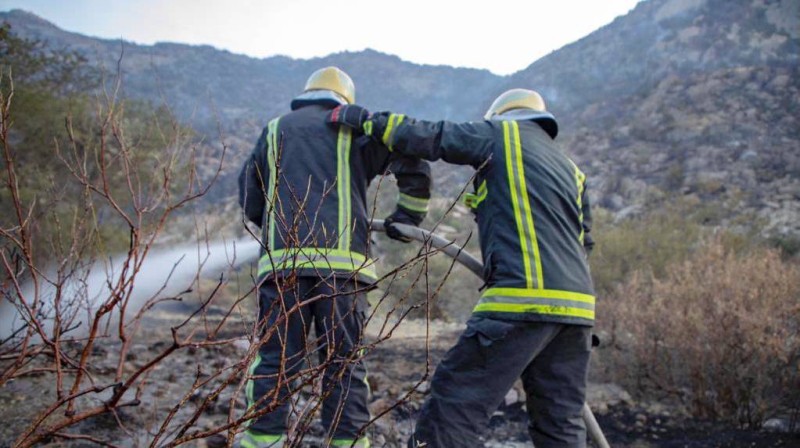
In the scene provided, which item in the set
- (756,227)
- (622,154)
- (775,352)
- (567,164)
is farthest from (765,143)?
(567,164)

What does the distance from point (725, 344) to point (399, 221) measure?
2.56 m

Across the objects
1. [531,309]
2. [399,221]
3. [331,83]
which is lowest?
[531,309]

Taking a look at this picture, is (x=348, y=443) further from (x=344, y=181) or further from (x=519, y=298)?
(x=344, y=181)

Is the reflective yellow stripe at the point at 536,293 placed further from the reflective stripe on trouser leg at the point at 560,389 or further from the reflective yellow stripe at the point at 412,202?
the reflective yellow stripe at the point at 412,202

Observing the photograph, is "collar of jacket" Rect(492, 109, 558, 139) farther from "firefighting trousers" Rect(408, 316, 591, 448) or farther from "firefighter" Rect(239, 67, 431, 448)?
"firefighting trousers" Rect(408, 316, 591, 448)

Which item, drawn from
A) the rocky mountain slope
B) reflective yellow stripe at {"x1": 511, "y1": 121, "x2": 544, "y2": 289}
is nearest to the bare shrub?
reflective yellow stripe at {"x1": 511, "y1": 121, "x2": 544, "y2": 289}

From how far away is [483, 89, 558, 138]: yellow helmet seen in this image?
2.81 metres

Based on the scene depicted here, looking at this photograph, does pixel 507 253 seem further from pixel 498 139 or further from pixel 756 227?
pixel 756 227

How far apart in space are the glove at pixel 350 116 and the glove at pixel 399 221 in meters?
0.55

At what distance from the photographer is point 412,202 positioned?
10.1 ft

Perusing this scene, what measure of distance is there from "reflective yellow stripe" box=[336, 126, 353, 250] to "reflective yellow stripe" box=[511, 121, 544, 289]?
834 millimetres

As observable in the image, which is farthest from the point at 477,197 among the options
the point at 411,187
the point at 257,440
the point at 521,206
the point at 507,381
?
the point at 257,440

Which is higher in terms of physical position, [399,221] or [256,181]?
[256,181]

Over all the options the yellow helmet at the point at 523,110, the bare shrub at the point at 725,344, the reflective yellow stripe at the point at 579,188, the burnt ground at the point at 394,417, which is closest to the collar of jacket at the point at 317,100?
the yellow helmet at the point at 523,110
